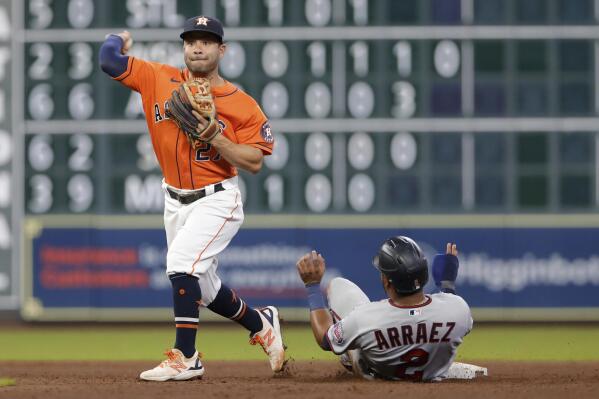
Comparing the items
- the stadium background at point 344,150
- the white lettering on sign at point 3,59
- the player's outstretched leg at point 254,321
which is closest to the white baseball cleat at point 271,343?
the player's outstretched leg at point 254,321

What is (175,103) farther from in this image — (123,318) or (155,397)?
(123,318)

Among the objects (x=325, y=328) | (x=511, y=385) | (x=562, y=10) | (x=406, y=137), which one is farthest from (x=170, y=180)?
(x=562, y=10)

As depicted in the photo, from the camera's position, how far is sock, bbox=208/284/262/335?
5.89 m

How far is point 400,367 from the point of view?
5387 millimetres

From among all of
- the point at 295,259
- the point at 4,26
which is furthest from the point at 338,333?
the point at 4,26

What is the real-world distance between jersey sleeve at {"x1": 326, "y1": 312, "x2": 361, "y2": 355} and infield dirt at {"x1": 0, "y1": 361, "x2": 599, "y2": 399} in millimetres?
168

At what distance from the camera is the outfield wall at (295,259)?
10.7 meters

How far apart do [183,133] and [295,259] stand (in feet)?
17.1

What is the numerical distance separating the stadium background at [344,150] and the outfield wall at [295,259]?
0.05ft

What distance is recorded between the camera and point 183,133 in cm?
567

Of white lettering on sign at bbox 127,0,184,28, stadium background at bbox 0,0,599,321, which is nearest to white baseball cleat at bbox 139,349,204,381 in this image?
stadium background at bbox 0,0,599,321

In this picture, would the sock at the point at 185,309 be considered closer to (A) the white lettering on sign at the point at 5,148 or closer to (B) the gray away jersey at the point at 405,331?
(B) the gray away jersey at the point at 405,331

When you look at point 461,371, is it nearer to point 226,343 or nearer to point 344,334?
point 344,334

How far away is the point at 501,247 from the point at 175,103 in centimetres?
577
